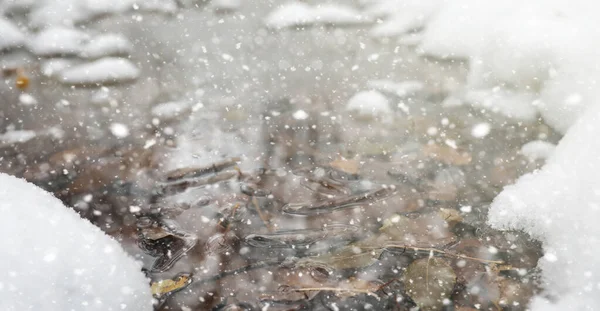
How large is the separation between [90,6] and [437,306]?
8.59ft

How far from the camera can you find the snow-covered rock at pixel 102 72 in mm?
2273

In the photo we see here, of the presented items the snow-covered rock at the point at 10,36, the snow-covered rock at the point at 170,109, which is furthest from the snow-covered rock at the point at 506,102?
the snow-covered rock at the point at 10,36

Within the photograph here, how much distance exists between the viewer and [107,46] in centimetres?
242

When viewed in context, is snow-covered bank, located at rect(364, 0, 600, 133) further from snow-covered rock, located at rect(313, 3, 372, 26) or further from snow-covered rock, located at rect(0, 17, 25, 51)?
snow-covered rock, located at rect(0, 17, 25, 51)

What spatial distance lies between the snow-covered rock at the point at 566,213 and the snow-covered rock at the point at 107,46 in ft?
7.16

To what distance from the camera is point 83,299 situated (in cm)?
128

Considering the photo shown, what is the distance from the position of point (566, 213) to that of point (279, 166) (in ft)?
3.80

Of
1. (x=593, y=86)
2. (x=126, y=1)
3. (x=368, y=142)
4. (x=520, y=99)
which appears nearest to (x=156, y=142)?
(x=368, y=142)

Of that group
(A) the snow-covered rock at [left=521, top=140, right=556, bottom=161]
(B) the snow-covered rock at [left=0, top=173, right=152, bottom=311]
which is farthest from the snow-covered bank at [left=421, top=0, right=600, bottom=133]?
(B) the snow-covered rock at [left=0, top=173, right=152, bottom=311]

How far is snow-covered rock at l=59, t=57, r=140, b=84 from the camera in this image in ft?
7.46

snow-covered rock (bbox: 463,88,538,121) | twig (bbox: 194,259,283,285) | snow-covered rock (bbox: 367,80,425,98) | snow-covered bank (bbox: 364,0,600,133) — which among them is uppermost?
snow-covered bank (bbox: 364,0,600,133)

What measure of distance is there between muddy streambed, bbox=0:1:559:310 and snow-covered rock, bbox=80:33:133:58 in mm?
60

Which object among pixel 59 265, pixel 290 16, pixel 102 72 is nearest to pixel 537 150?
pixel 290 16

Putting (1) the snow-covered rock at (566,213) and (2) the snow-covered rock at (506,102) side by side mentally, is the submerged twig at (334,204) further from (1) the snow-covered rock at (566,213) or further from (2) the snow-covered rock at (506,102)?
(2) the snow-covered rock at (506,102)
